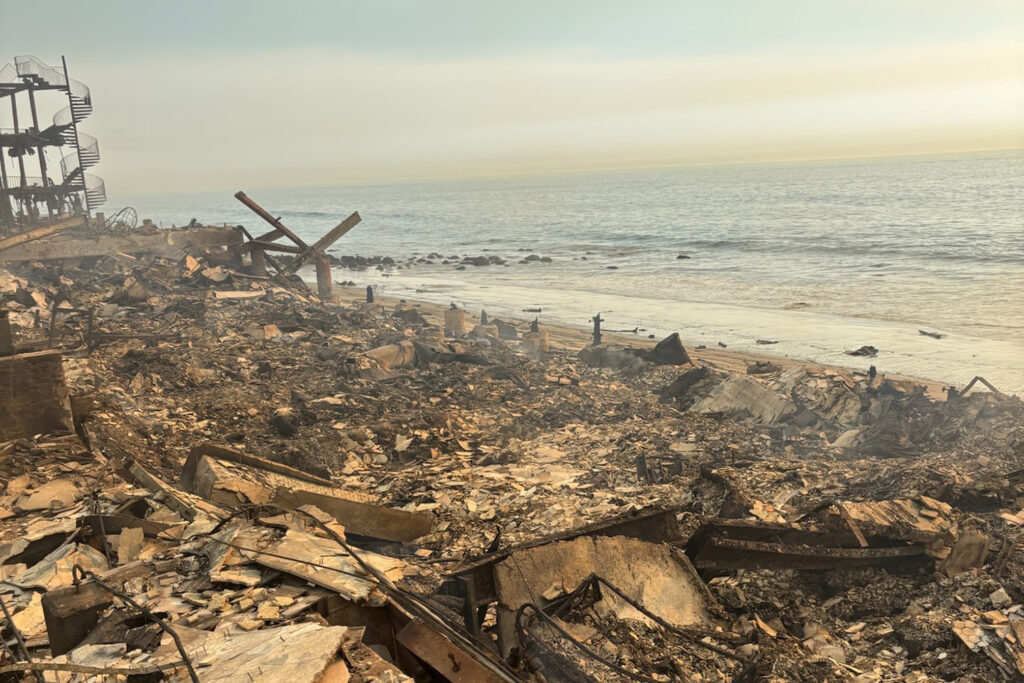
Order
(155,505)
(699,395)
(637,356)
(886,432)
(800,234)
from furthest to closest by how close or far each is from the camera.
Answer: (800,234) < (637,356) < (699,395) < (886,432) < (155,505)

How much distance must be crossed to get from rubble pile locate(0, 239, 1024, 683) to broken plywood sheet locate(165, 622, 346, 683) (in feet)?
0.05

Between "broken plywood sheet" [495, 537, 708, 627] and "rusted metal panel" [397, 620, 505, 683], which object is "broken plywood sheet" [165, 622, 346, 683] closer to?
"rusted metal panel" [397, 620, 505, 683]

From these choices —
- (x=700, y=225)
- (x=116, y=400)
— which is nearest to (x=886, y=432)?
(x=116, y=400)

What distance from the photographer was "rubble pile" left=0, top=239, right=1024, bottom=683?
13.1 feet

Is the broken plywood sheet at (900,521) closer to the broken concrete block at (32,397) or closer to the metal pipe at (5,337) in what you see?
the broken concrete block at (32,397)

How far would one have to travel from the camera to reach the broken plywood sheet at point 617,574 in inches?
206

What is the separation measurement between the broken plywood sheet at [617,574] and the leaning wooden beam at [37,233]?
23143 millimetres

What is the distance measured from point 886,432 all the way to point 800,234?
4477cm

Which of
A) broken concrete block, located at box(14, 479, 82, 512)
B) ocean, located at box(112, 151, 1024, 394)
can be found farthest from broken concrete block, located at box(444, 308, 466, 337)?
broken concrete block, located at box(14, 479, 82, 512)

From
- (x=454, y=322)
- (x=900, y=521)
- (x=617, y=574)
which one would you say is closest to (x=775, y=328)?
(x=454, y=322)

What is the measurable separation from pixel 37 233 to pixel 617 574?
1090 inches

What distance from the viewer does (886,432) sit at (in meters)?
9.94

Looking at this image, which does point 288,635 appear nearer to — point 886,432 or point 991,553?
point 991,553

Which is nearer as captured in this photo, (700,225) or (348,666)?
(348,666)
